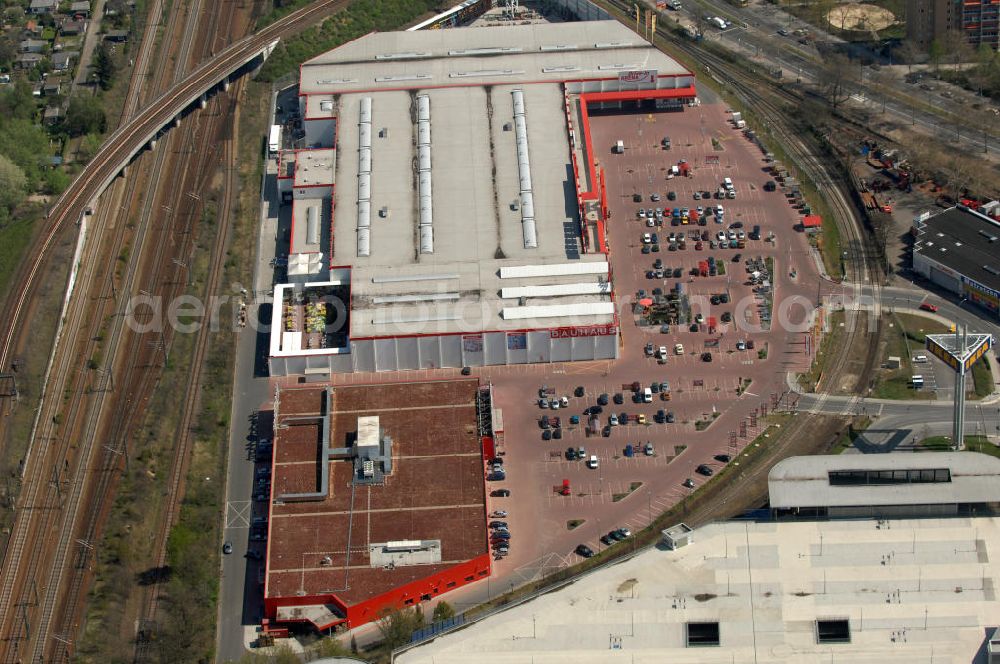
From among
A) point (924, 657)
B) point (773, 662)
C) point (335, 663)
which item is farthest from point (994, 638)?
point (335, 663)

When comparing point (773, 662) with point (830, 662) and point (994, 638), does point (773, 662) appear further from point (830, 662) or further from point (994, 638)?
point (994, 638)

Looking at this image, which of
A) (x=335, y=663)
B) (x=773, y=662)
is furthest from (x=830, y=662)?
(x=335, y=663)

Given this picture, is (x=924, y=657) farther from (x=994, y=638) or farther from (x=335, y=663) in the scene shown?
(x=335, y=663)

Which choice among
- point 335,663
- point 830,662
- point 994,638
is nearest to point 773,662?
point 830,662

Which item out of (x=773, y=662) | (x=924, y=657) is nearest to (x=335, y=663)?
(x=773, y=662)

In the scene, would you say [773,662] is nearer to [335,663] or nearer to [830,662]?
[830,662]

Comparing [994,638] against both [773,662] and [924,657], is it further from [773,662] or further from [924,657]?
[773,662]
